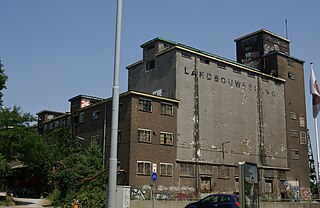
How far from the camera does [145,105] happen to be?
42250 mm

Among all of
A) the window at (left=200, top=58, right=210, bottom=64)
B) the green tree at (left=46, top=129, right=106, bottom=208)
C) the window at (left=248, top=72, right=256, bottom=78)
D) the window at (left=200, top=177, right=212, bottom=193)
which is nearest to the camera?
the green tree at (left=46, top=129, right=106, bottom=208)

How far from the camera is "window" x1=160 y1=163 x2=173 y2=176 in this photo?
41406mm

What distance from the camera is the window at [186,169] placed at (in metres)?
43.1

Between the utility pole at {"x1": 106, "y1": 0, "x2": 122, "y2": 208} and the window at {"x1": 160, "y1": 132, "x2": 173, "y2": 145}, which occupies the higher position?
the window at {"x1": 160, "y1": 132, "x2": 173, "y2": 145}

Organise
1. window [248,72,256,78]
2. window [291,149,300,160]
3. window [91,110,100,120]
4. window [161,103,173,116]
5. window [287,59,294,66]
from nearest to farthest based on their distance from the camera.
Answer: window [161,103,173,116]
window [91,110,100,120]
window [248,72,256,78]
window [291,149,300,160]
window [287,59,294,66]

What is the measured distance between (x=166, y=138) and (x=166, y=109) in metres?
3.15

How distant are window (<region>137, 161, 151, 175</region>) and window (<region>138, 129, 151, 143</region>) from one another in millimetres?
2205

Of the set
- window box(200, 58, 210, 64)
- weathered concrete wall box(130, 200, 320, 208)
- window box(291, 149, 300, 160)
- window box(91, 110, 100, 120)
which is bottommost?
weathered concrete wall box(130, 200, 320, 208)

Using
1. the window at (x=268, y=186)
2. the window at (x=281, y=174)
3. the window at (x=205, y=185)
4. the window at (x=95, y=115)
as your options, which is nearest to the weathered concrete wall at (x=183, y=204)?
the window at (x=205, y=185)

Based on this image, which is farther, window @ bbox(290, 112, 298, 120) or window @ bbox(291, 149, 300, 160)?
window @ bbox(290, 112, 298, 120)

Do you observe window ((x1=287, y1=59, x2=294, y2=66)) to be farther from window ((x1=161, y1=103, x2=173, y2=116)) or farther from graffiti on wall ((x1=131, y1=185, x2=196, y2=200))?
graffiti on wall ((x1=131, y1=185, x2=196, y2=200))

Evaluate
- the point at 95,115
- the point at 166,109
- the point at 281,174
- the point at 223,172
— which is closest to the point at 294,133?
the point at 281,174

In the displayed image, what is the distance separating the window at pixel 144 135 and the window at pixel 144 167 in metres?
2.21

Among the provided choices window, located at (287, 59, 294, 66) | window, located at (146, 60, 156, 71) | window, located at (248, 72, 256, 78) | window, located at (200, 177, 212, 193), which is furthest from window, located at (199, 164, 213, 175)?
window, located at (287, 59, 294, 66)
